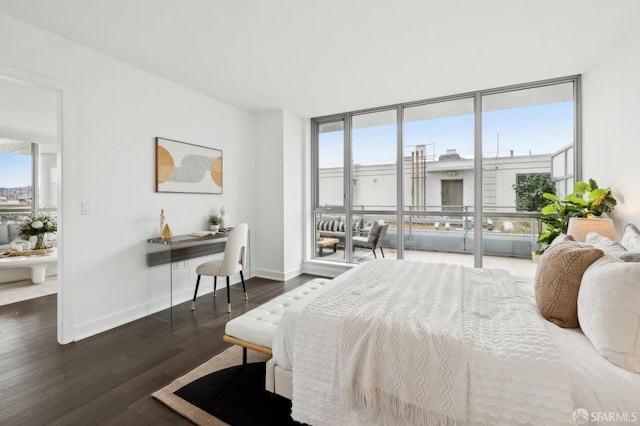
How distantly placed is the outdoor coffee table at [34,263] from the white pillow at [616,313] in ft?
20.0

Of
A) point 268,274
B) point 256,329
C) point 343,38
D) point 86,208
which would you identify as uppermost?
point 343,38

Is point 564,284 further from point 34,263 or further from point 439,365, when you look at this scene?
point 34,263

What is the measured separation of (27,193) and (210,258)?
4.79 metres

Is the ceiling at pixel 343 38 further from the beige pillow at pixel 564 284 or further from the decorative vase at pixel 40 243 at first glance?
the decorative vase at pixel 40 243

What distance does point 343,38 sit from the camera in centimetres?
267

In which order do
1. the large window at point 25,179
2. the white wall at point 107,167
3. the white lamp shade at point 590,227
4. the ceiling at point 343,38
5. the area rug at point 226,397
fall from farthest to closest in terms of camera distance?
the large window at point 25,179, the white wall at point 107,167, the white lamp shade at point 590,227, the ceiling at point 343,38, the area rug at point 226,397

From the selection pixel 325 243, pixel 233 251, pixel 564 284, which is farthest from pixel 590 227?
pixel 325 243

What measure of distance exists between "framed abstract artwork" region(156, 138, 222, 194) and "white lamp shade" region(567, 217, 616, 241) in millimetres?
4027

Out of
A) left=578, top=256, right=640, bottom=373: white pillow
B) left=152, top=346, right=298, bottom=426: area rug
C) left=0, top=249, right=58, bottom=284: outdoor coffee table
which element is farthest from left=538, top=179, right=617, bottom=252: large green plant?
left=0, top=249, right=58, bottom=284: outdoor coffee table

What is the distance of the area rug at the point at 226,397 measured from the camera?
67.9 inches

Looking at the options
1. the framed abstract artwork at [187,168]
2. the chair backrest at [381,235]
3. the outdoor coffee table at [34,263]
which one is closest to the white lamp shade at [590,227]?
the chair backrest at [381,235]

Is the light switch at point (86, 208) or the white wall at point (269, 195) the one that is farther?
the white wall at point (269, 195)

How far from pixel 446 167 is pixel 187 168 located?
3.62 m

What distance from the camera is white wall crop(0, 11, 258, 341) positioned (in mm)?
2633
